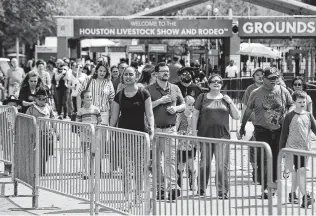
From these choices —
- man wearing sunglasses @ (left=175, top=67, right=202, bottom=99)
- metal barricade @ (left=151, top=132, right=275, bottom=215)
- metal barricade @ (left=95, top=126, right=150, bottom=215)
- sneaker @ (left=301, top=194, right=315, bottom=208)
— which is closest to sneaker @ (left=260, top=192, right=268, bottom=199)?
metal barricade @ (left=151, top=132, right=275, bottom=215)

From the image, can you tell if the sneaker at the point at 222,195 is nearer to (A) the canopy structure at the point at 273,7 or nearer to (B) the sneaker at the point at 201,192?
(B) the sneaker at the point at 201,192

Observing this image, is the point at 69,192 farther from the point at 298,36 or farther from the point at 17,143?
the point at 298,36

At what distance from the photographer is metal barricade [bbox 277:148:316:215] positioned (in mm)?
6996

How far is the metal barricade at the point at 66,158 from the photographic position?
9.50 metres

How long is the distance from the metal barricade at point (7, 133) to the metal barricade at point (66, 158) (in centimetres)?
157

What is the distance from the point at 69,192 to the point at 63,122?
0.76 metres

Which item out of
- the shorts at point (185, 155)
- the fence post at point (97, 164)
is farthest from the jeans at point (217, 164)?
the fence post at point (97, 164)

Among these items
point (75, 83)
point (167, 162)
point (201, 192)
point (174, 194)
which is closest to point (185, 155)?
point (167, 162)

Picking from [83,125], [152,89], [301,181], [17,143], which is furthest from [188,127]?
[301,181]

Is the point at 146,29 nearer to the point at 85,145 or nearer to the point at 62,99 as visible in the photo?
the point at 62,99

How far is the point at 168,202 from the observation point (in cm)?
814

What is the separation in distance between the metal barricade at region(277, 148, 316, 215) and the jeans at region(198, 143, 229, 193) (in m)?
0.49

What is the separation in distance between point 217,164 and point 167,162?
0.78 metres

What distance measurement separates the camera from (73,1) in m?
79.8
